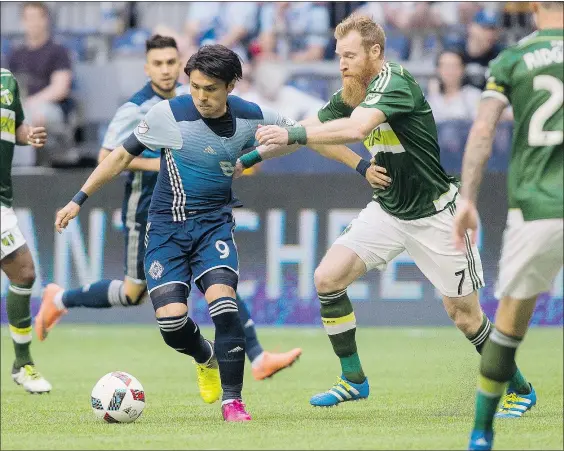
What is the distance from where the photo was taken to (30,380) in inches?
380

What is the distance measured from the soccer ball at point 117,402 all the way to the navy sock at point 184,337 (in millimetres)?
388

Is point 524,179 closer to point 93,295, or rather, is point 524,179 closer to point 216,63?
point 216,63

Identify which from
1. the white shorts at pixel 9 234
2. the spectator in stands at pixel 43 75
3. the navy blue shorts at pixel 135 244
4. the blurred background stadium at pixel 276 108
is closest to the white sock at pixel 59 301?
the navy blue shorts at pixel 135 244

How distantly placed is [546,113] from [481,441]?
156 cm

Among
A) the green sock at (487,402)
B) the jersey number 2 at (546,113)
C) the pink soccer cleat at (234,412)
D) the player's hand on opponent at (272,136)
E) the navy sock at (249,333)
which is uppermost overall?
the jersey number 2 at (546,113)

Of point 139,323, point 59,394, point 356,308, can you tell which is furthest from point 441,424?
point 139,323

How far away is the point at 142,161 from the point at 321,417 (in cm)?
314

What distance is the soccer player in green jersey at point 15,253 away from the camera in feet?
31.9

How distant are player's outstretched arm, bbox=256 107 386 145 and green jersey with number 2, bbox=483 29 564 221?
4.00 feet

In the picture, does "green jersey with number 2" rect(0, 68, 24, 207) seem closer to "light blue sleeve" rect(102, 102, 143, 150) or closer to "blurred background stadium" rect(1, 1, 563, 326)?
"light blue sleeve" rect(102, 102, 143, 150)

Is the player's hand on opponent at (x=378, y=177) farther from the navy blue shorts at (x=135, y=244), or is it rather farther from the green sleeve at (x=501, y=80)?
the navy blue shorts at (x=135, y=244)

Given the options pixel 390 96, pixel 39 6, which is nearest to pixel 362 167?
pixel 390 96

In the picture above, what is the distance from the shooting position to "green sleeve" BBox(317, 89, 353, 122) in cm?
819

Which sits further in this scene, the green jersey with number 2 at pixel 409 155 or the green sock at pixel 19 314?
the green sock at pixel 19 314
